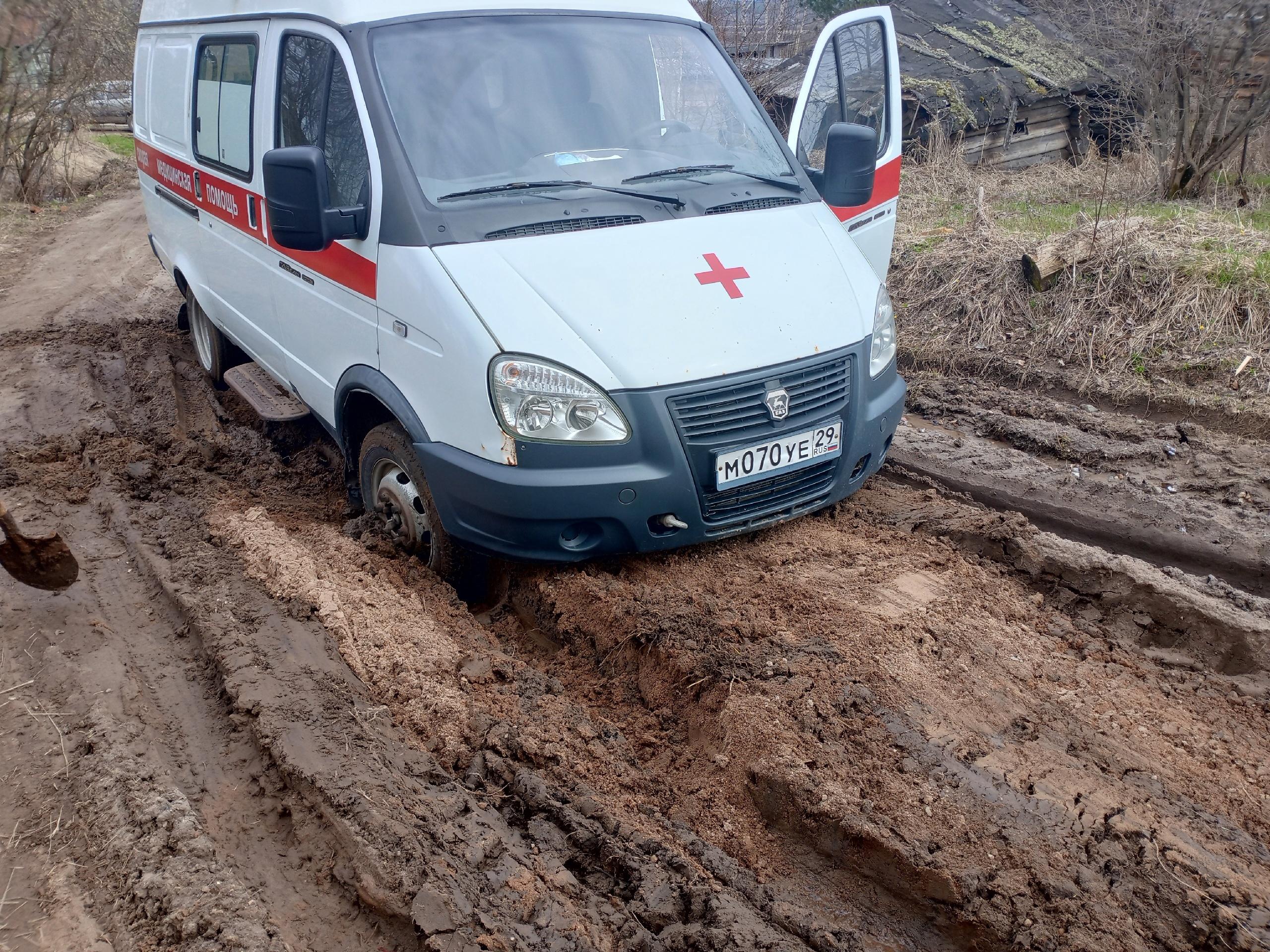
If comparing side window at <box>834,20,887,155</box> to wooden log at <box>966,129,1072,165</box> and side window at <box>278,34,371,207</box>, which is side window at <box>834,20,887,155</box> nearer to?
side window at <box>278,34,371,207</box>

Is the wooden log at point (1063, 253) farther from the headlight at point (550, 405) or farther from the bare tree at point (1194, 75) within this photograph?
the headlight at point (550, 405)

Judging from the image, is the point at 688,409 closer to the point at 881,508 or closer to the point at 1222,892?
the point at 881,508

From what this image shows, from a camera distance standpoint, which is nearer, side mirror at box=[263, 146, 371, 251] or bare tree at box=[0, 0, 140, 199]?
side mirror at box=[263, 146, 371, 251]

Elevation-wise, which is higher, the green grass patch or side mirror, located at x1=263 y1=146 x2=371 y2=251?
side mirror, located at x1=263 y1=146 x2=371 y2=251

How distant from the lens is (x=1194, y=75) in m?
9.48

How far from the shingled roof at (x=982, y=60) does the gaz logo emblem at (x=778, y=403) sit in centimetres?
1161

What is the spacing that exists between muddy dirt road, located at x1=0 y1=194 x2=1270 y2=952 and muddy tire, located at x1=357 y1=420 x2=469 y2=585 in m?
0.12

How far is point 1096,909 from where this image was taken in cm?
241

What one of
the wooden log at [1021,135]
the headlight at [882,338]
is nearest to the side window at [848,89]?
the headlight at [882,338]

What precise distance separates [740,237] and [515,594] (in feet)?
5.67

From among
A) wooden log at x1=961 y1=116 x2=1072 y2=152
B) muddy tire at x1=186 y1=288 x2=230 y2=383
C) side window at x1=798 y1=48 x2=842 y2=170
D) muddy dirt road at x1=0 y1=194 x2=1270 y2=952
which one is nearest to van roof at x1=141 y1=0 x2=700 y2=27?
side window at x1=798 y1=48 x2=842 y2=170

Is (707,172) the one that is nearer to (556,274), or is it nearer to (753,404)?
(556,274)

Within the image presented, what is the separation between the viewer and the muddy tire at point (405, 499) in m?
3.87

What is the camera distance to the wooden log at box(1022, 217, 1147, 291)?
23.7ft
